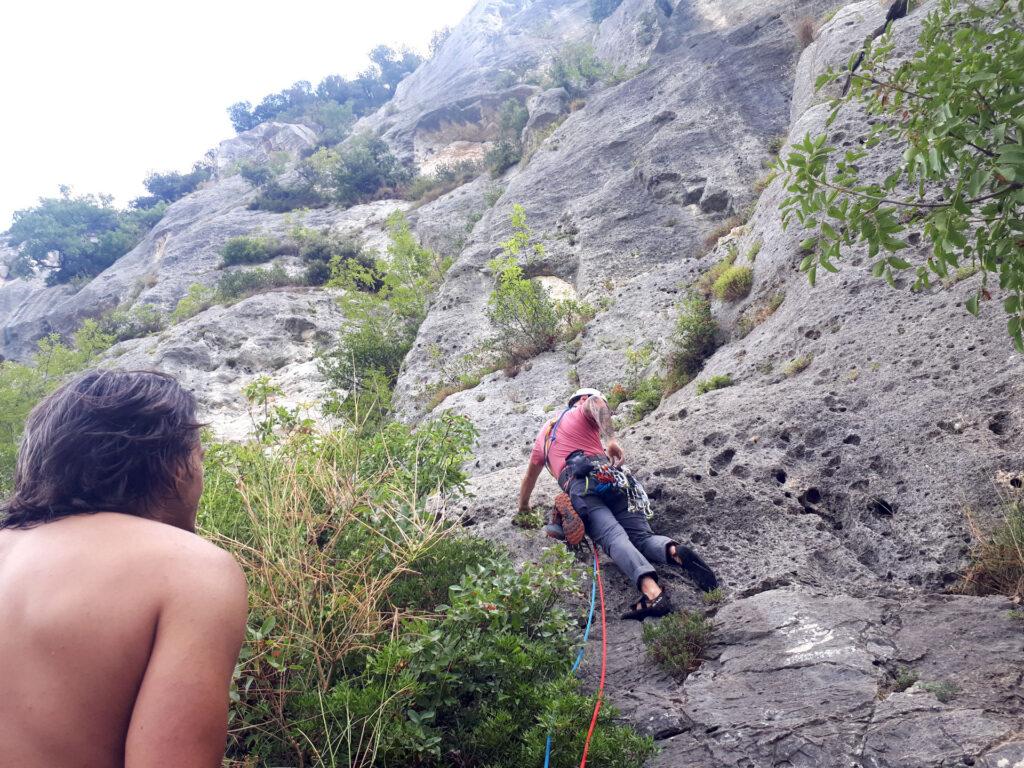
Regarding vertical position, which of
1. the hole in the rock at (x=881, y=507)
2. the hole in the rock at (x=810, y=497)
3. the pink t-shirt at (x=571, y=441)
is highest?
the pink t-shirt at (x=571, y=441)

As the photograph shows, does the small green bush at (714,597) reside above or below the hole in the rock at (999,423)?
below

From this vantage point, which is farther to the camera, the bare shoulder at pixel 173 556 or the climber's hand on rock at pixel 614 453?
the climber's hand on rock at pixel 614 453

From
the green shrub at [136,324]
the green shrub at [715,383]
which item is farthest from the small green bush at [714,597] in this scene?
the green shrub at [136,324]

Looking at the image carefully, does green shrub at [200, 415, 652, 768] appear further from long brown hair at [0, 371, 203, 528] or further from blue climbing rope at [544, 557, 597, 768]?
long brown hair at [0, 371, 203, 528]

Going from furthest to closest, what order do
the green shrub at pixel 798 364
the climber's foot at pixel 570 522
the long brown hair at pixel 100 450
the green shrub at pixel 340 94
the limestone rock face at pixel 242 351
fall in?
the green shrub at pixel 340 94, the limestone rock face at pixel 242 351, the green shrub at pixel 798 364, the climber's foot at pixel 570 522, the long brown hair at pixel 100 450

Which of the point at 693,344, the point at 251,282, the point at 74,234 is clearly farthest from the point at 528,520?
the point at 74,234

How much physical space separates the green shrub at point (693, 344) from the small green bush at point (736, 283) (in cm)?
42

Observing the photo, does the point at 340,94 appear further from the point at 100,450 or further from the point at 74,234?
the point at 100,450

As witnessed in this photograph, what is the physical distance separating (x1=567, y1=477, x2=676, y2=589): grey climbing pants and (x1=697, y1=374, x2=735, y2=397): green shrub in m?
2.56

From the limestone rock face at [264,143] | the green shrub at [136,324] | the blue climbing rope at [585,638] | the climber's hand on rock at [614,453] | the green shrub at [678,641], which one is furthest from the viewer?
the limestone rock face at [264,143]

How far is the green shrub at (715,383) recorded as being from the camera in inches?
269

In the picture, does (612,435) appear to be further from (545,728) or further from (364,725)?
(364,725)

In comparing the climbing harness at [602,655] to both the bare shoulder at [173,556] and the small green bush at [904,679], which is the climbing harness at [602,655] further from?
the bare shoulder at [173,556]

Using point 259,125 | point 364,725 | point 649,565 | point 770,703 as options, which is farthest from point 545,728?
point 259,125
